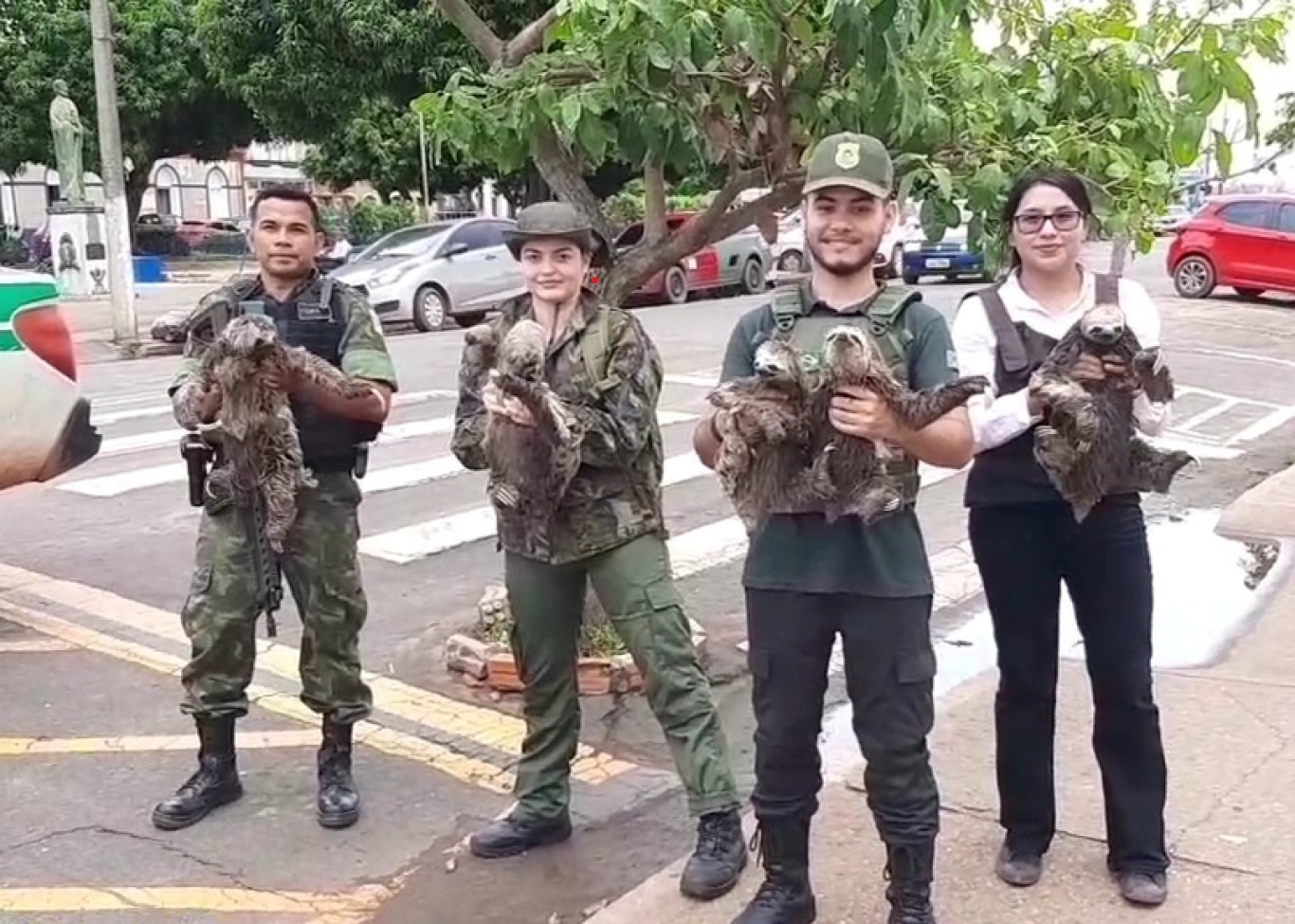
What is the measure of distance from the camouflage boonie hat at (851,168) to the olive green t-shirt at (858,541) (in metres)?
0.26

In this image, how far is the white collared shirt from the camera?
127 inches

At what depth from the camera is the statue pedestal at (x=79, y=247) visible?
19672 mm

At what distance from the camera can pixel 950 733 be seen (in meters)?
4.73

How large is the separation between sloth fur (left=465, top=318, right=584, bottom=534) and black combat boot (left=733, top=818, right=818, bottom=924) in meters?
0.97

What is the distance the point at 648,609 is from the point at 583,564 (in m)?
0.21

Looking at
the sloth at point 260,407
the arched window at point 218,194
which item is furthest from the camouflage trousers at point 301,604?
the arched window at point 218,194

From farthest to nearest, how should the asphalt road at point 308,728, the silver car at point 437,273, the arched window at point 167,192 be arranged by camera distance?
the arched window at point 167,192 → the silver car at point 437,273 → the asphalt road at point 308,728

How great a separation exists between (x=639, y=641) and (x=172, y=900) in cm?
139

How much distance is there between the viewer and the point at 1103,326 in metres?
3.11

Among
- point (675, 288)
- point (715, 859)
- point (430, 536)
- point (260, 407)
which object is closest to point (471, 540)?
point (430, 536)

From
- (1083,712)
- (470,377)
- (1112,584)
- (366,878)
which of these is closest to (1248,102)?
(1112,584)

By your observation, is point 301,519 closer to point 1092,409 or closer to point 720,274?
point 1092,409

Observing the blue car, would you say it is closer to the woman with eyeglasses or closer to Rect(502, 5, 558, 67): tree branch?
Rect(502, 5, 558, 67): tree branch

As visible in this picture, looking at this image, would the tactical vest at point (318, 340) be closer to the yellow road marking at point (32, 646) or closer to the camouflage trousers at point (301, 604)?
the camouflage trousers at point (301, 604)
